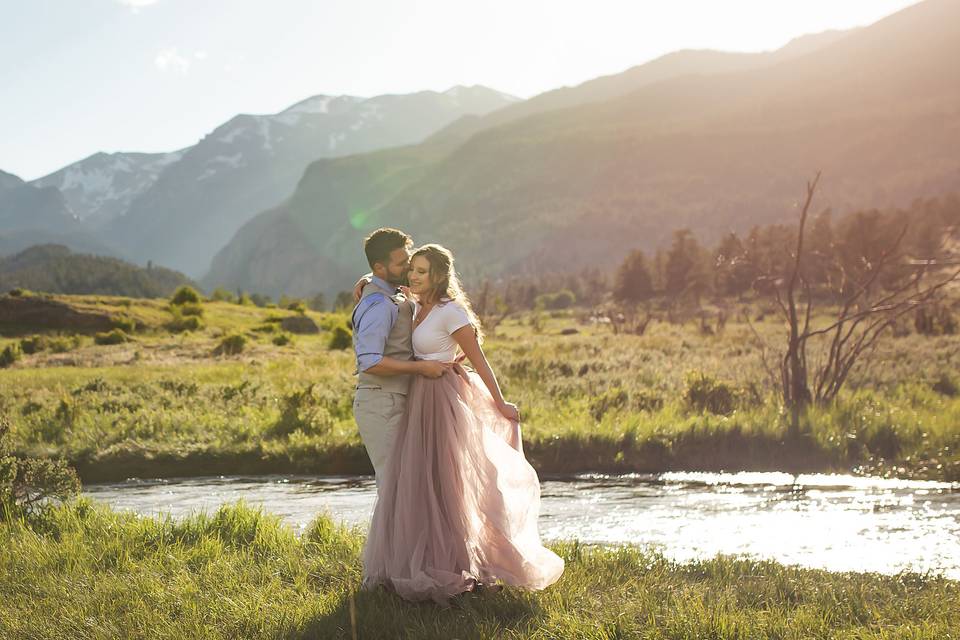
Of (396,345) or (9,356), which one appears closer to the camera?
(396,345)

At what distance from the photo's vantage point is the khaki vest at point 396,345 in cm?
567

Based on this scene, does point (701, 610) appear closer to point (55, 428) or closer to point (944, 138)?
point (55, 428)

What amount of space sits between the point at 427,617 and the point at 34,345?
33775 mm

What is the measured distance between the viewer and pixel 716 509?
911cm

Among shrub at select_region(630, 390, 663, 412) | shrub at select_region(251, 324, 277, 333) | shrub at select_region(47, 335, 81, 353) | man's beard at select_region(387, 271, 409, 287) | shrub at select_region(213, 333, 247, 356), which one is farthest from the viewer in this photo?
shrub at select_region(251, 324, 277, 333)

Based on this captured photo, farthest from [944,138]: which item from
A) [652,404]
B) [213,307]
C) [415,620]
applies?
[415,620]

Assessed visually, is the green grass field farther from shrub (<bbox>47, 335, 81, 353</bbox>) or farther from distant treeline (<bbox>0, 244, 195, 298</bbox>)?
distant treeline (<bbox>0, 244, 195, 298</bbox>)

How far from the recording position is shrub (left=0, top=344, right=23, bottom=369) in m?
28.4

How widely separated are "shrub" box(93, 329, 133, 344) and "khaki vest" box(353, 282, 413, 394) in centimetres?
3389

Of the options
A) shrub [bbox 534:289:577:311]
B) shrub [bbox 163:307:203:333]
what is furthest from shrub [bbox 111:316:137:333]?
shrub [bbox 534:289:577:311]

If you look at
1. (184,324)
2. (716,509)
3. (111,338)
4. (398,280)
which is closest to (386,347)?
(398,280)

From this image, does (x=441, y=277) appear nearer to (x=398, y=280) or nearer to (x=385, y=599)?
(x=398, y=280)

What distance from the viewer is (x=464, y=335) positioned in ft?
18.3

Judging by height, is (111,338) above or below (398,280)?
below
